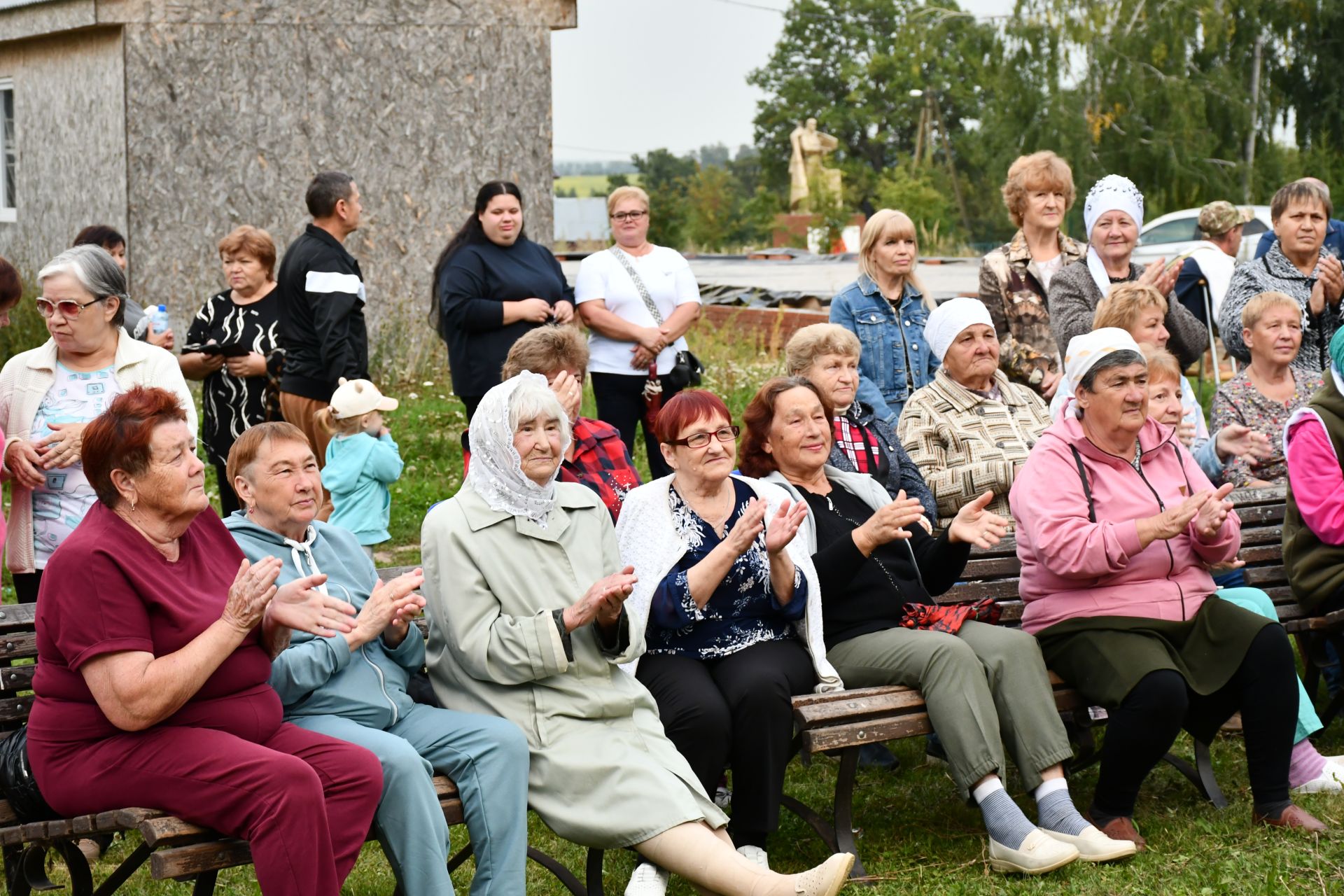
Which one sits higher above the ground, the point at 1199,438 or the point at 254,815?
the point at 1199,438

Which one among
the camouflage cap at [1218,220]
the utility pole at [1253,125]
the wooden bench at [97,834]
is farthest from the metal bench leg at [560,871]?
the utility pole at [1253,125]

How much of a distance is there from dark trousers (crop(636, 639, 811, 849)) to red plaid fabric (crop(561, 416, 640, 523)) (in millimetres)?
964

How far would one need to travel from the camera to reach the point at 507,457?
4.42 meters

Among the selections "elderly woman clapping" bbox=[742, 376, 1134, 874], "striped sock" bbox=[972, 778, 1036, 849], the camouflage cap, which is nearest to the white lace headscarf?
"elderly woman clapping" bbox=[742, 376, 1134, 874]

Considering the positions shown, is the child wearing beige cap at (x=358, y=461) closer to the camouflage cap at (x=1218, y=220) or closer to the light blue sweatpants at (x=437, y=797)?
the light blue sweatpants at (x=437, y=797)

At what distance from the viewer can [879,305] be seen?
6664 mm

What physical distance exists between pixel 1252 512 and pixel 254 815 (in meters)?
4.25

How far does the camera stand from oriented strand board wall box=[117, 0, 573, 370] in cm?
1157

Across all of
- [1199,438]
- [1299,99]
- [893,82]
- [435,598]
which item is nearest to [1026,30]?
[1299,99]

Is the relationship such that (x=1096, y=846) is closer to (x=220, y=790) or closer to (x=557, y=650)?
(x=557, y=650)

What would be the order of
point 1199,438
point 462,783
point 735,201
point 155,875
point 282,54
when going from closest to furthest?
1. point 155,875
2. point 462,783
3. point 1199,438
4. point 282,54
5. point 735,201

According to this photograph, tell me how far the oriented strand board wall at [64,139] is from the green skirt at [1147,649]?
8.94 m

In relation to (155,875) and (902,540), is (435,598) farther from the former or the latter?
(902,540)

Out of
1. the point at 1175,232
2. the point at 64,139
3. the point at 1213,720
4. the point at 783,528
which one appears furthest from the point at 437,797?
the point at 1175,232
